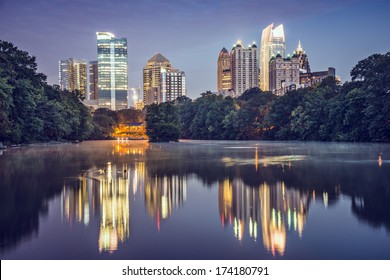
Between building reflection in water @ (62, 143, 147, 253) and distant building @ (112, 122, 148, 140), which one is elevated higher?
distant building @ (112, 122, 148, 140)

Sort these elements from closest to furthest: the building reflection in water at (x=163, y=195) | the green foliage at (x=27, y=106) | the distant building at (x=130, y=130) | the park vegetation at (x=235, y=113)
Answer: the building reflection in water at (x=163, y=195)
the green foliage at (x=27, y=106)
the park vegetation at (x=235, y=113)
the distant building at (x=130, y=130)

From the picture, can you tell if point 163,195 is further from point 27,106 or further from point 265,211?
point 27,106

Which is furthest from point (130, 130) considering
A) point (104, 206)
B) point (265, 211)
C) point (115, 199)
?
point (265, 211)

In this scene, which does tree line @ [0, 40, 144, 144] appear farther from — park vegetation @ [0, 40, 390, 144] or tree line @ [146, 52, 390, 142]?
tree line @ [146, 52, 390, 142]

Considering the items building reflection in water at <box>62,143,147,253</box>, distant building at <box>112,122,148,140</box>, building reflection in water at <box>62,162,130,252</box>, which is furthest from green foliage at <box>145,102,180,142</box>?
distant building at <box>112,122,148,140</box>

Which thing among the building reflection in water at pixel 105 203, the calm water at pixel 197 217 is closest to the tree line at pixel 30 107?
the building reflection in water at pixel 105 203

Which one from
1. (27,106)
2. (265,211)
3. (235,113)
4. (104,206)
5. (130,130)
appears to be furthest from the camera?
(130,130)

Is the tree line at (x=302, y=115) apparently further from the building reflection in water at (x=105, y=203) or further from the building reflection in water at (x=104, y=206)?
the building reflection in water at (x=104, y=206)
